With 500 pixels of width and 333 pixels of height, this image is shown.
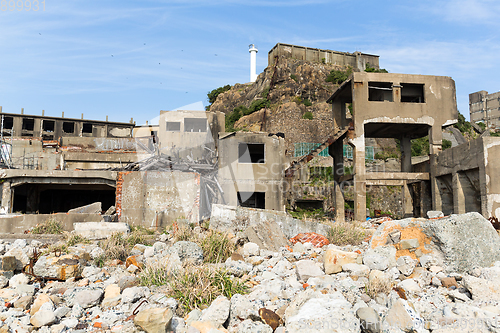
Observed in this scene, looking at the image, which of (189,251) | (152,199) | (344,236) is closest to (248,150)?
(152,199)

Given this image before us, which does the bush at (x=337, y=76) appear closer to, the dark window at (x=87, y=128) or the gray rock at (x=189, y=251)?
the dark window at (x=87, y=128)

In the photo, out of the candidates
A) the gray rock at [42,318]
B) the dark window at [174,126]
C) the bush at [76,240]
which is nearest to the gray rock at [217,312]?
the gray rock at [42,318]

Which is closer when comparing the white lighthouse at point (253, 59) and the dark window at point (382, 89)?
the dark window at point (382, 89)

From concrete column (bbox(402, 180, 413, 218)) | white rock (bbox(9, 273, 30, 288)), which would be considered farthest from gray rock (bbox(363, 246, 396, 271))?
concrete column (bbox(402, 180, 413, 218))

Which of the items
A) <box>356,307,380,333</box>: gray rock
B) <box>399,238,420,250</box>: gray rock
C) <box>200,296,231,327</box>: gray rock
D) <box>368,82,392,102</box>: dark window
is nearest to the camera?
<box>356,307,380,333</box>: gray rock

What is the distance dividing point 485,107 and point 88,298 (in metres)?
60.4

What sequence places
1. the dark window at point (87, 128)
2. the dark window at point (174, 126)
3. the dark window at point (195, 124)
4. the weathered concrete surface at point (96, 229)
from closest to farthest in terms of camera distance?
the weathered concrete surface at point (96, 229) → the dark window at point (174, 126) → the dark window at point (195, 124) → the dark window at point (87, 128)

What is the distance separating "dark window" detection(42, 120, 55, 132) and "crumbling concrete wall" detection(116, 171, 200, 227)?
3127cm

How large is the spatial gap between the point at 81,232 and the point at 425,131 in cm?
1870

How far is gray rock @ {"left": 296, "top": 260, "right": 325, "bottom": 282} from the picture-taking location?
6.36 metres

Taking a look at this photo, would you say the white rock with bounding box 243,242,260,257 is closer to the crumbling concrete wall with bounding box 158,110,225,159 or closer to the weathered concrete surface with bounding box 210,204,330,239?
the weathered concrete surface with bounding box 210,204,330,239

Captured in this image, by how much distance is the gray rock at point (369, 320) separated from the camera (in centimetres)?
444

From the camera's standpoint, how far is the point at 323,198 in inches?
1080

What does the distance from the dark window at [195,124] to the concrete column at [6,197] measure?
11.6 metres
